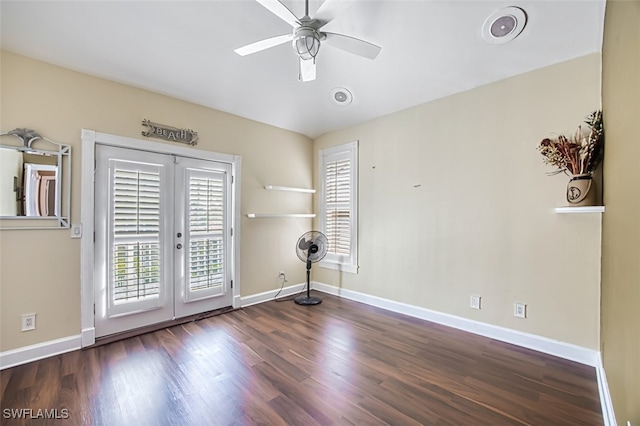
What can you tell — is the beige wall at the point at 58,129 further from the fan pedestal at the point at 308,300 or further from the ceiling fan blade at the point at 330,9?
the fan pedestal at the point at 308,300

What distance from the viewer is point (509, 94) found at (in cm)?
269

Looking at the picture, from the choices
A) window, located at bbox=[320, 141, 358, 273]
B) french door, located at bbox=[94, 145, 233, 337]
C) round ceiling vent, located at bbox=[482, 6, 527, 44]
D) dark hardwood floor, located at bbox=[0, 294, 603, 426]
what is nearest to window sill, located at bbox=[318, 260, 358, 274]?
window, located at bbox=[320, 141, 358, 273]

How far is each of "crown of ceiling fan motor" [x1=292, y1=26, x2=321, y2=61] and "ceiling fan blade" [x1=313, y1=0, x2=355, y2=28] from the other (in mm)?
83

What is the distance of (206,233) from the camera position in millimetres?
3473

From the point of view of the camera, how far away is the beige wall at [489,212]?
7.68 feet

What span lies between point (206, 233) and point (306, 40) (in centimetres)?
256

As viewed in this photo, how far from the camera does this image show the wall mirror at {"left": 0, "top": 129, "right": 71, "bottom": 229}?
2.26 meters

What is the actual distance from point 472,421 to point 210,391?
177cm

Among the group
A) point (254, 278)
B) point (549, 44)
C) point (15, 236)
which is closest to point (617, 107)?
point (549, 44)

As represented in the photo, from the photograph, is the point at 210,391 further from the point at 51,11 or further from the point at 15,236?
the point at 51,11

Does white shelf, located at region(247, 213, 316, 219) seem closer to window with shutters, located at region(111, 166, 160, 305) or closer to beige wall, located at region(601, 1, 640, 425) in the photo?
window with shutters, located at region(111, 166, 160, 305)

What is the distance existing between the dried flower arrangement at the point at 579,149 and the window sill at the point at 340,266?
2.61m

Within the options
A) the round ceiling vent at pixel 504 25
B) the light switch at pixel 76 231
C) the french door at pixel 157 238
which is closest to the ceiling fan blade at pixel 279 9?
the round ceiling vent at pixel 504 25

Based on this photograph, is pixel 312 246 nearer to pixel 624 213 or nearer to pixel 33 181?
pixel 33 181
